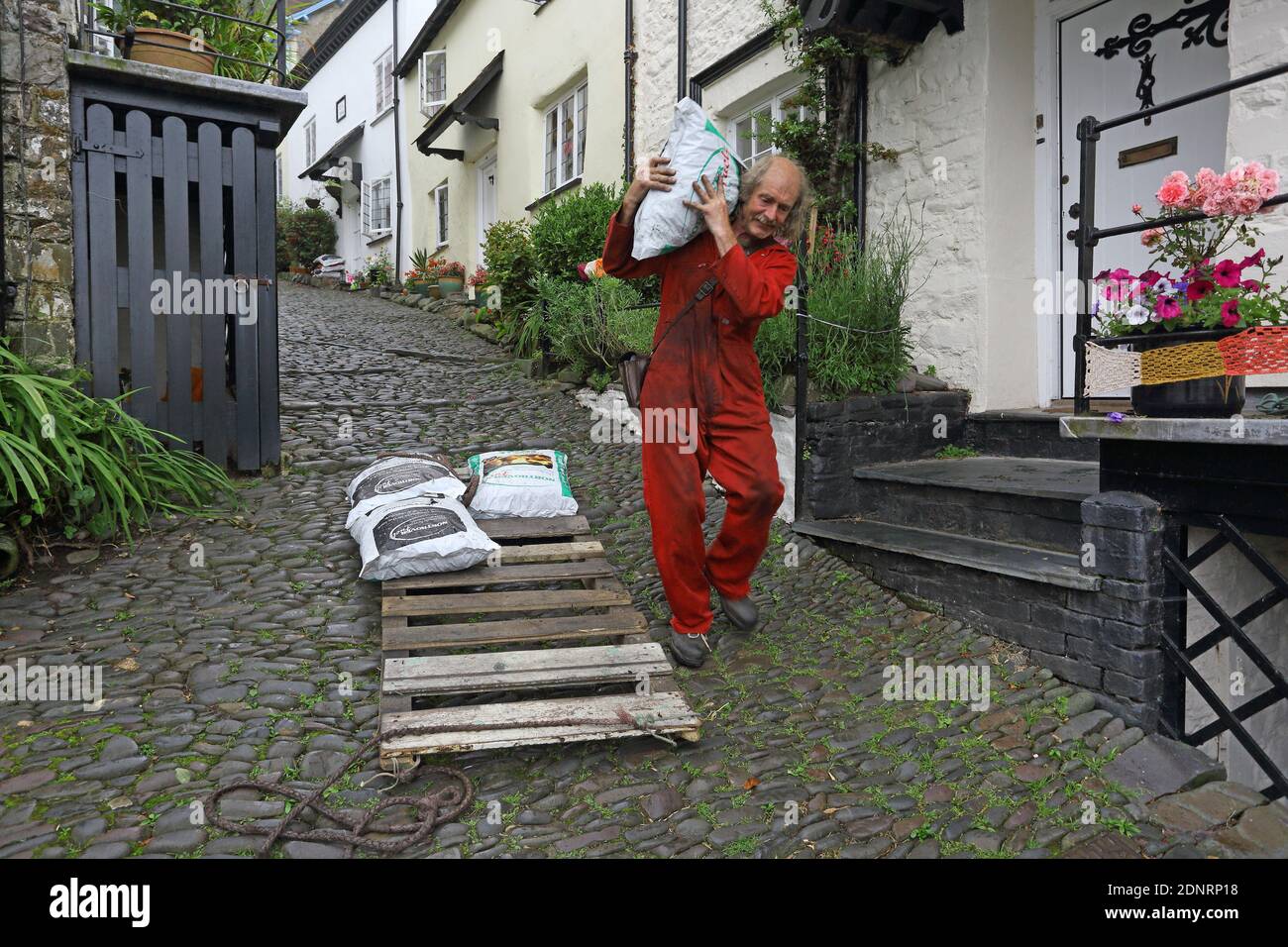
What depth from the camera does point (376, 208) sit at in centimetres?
2027

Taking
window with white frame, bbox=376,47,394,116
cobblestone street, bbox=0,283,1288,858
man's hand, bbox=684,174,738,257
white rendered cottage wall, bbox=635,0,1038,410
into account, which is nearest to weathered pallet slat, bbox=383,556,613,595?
cobblestone street, bbox=0,283,1288,858

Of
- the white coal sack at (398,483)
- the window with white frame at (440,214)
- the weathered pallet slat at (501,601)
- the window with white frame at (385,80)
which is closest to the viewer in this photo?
the weathered pallet slat at (501,601)

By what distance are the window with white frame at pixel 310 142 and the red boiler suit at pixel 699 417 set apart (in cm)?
2426

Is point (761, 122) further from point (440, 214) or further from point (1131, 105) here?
point (440, 214)

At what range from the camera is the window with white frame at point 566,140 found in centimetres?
1216

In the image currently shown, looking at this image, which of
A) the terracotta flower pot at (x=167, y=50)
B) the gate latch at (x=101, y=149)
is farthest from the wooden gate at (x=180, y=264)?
the terracotta flower pot at (x=167, y=50)

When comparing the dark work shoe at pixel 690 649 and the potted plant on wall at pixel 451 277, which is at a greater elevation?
the potted plant on wall at pixel 451 277

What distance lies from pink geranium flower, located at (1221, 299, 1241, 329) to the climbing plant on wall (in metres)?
3.72

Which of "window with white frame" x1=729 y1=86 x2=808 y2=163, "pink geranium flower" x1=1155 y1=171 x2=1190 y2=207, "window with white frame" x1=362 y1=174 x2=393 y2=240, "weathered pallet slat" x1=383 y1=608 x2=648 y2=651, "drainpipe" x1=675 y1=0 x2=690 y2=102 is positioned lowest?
"weathered pallet slat" x1=383 y1=608 x2=648 y2=651

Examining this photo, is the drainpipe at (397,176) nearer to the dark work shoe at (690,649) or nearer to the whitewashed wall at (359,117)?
the whitewashed wall at (359,117)

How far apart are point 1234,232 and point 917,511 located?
6.67 feet

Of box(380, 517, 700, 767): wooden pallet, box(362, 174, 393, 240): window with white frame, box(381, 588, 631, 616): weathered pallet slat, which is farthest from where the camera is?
box(362, 174, 393, 240): window with white frame

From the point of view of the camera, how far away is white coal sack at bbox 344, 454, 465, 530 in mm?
4574

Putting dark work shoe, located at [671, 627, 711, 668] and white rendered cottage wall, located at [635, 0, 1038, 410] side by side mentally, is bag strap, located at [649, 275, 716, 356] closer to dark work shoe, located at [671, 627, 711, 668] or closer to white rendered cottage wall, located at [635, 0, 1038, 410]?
dark work shoe, located at [671, 627, 711, 668]
